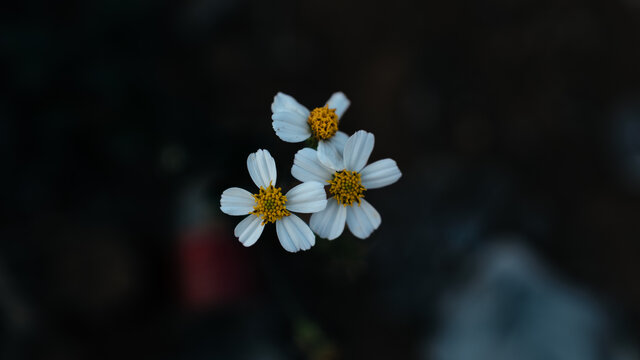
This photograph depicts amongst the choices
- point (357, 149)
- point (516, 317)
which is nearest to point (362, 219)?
point (357, 149)

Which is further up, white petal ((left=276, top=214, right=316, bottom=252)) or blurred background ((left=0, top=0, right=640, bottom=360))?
blurred background ((left=0, top=0, right=640, bottom=360))

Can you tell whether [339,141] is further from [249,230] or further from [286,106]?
[249,230]

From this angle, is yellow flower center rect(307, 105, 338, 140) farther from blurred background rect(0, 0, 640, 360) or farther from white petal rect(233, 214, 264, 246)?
blurred background rect(0, 0, 640, 360)

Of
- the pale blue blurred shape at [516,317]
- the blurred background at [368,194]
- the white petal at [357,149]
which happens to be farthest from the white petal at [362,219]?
the pale blue blurred shape at [516,317]

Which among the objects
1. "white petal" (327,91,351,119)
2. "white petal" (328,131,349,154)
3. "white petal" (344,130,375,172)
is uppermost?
"white petal" (327,91,351,119)

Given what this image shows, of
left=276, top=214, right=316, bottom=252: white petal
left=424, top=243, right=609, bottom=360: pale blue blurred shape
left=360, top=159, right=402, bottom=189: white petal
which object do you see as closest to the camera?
left=276, top=214, right=316, bottom=252: white petal

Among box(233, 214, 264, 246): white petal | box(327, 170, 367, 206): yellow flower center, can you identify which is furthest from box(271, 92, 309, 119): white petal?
box(233, 214, 264, 246): white petal

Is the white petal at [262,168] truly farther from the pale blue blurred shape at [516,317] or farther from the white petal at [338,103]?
the pale blue blurred shape at [516,317]
